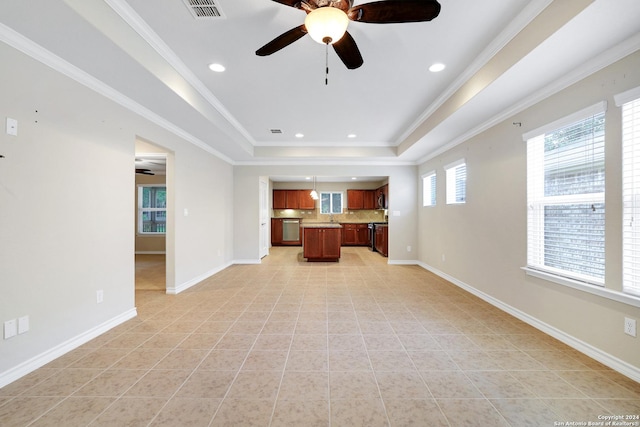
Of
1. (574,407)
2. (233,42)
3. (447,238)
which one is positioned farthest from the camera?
(447,238)

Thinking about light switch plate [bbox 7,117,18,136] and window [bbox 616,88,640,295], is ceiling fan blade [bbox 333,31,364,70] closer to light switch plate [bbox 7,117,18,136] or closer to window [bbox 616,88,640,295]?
window [bbox 616,88,640,295]

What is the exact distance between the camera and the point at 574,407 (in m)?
1.57

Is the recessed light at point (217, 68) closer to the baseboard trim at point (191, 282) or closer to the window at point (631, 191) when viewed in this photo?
the baseboard trim at point (191, 282)

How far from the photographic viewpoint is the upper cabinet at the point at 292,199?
929 cm

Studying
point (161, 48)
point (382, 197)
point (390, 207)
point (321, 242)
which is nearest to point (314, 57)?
point (161, 48)

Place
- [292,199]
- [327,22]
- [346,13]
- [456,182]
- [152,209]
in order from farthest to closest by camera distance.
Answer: [292,199], [152,209], [456,182], [346,13], [327,22]

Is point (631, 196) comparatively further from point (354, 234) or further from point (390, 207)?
point (354, 234)

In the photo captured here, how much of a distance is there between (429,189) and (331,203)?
4.47 meters

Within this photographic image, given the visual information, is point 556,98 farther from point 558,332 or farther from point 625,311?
point 558,332

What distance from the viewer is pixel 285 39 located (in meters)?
1.75

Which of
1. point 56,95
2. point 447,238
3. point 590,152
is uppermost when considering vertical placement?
point 56,95

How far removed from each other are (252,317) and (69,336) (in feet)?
5.25

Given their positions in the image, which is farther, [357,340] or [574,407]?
[357,340]

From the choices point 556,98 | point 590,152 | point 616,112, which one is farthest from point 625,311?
point 556,98
